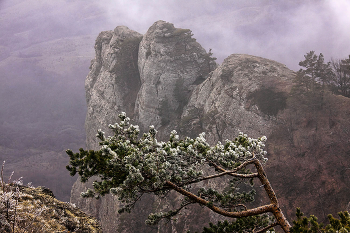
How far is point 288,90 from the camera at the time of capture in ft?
113

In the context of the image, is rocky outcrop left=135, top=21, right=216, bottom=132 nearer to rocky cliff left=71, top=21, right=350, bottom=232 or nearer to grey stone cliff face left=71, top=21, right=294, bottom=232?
grey stone cliff face left=71, top=21, right=294, bottom=232

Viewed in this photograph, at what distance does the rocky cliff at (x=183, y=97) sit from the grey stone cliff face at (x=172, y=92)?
0.16m

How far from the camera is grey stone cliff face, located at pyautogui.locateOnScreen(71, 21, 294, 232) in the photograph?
3516 cm

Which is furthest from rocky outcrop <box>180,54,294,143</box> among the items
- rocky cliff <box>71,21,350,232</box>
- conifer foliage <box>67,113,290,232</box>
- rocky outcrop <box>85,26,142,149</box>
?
conifer foliage <box>67,113,290,232</box>

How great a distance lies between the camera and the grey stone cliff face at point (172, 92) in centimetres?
3516

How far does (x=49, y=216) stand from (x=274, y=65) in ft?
148

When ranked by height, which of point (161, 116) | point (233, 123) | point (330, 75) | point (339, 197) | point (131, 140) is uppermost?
point (161, 116)

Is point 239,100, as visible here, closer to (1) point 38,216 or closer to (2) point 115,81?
(1) point 38,216

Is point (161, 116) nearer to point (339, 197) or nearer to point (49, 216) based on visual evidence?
point (339, 197)

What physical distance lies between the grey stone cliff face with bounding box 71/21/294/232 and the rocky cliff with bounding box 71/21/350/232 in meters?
0.16

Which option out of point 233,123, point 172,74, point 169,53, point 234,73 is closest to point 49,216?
point 233,123

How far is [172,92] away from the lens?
2079 inches

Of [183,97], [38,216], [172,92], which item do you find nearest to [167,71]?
[172,92]

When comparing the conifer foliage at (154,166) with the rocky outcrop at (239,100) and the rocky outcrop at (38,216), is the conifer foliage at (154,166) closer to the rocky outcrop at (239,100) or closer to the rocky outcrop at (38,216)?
the rocky outcrop at (38,216)
